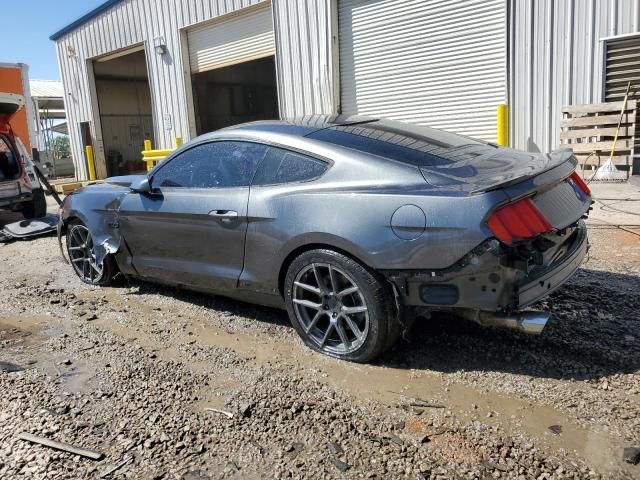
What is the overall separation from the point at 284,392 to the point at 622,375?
1.91 m

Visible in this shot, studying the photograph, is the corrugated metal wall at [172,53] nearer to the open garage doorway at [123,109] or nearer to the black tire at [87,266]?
the open garage doorway at [123,109]

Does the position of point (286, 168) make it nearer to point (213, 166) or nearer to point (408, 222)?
point (213, 166)

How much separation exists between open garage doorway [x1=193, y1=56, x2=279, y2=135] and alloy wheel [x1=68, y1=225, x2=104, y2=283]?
14.8 m

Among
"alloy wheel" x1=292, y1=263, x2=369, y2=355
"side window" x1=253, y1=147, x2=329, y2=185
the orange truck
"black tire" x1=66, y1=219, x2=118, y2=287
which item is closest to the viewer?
"alloy wheel" x1=292, y1=263, x2=369, y2=355

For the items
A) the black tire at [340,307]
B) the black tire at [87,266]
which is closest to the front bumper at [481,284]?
the black tire at [340,307]

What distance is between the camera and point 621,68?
859 centimetres

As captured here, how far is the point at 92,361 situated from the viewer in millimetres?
3777

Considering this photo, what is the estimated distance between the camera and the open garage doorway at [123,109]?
21.6 metres

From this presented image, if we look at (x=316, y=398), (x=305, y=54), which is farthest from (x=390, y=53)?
(x=316, y=398)

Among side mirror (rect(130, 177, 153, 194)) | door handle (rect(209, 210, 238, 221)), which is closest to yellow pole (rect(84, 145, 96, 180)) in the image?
side mirror (rect(130, 177, 153, 194))

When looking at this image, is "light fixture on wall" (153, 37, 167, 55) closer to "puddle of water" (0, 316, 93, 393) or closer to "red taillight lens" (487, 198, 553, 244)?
"puddle of water" (0, 316, 93, 393)

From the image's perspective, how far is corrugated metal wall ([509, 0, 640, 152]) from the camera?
8.54 m

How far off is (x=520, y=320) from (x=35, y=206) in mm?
9211

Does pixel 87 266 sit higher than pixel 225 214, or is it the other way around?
pixel 225 214
